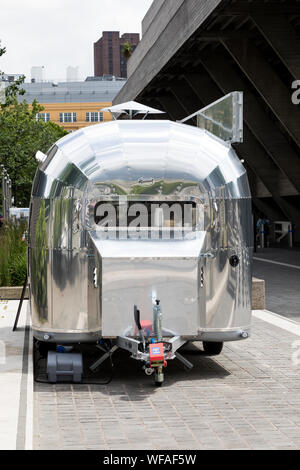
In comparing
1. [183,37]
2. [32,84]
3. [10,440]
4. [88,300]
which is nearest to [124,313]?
[88,300]

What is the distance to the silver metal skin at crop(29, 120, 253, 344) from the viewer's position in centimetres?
877

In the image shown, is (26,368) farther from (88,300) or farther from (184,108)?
(184,108)

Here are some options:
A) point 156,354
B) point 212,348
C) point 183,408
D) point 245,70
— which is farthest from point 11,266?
point 245,70

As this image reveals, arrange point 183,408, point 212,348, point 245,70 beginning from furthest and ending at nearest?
point 245,70
point 212,348
point 183,408

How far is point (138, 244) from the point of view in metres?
8.90

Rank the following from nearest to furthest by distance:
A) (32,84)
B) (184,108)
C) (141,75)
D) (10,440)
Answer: (10,440), (141,75), (184,108), (32,84)

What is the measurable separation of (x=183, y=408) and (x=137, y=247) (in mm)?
1850

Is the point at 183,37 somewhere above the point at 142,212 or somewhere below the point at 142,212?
above

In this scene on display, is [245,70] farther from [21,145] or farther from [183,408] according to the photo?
[21,145]

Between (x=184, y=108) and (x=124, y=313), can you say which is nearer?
(x=124, y=313)

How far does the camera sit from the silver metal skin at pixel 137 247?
28.8ft

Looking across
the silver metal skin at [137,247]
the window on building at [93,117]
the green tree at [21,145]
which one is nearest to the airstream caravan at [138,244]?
the silver metal skin at [137,247]

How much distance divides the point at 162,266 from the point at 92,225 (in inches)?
35.3

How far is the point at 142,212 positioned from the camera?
9008 mm
